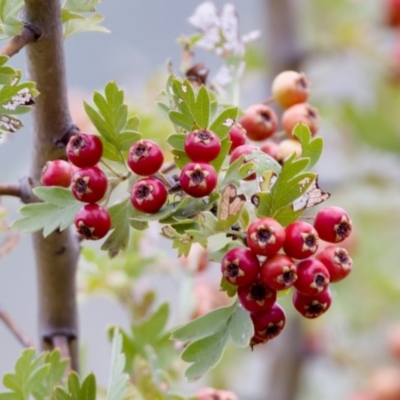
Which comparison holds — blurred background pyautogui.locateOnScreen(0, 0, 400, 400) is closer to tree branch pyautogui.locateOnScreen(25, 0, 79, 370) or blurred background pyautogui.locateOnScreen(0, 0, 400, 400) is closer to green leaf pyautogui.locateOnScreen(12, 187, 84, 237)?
tree branch pyautogui.locateOnScreen(25, 0, 79, 370)

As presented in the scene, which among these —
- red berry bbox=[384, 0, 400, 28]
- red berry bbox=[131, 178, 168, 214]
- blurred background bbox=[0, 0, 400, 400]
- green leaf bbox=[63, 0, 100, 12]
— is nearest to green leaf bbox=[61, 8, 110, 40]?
green leaf bbox=[63, 0, 100, 12]

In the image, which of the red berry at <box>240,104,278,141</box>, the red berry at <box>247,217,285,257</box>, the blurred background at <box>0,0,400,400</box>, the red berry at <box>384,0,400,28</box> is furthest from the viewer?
the red berry at <box>384,0,400,28</box>

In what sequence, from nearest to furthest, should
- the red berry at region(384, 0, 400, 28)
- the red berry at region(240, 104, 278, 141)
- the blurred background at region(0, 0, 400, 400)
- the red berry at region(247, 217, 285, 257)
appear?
1. the red berry at region(247, 217, 285, 257)
2. the red berry at region(240, 104, 278, 141)
3. the blurred background at region(0, 0, 400, 400)
4. the red berry at region(384, 0, 400, 28)

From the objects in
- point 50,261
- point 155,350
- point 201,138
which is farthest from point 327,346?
point 201,138

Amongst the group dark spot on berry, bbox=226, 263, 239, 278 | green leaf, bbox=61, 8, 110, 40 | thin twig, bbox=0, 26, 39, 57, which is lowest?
dark spot on berry, bbox=226, 263, 239, 278

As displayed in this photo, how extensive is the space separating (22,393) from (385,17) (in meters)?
1.18

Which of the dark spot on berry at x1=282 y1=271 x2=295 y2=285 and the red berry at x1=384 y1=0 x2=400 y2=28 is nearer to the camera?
the dark spot on berry at x1=282 y1=271 x2=295 y2=285

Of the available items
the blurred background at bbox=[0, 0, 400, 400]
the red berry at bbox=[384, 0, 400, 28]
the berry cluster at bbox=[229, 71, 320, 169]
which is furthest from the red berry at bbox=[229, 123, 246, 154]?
the red berry at bbox=[384, 0, 400, 28]

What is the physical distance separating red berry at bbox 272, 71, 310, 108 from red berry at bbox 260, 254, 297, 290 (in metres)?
0.16

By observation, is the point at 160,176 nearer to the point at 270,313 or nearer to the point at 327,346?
the point at 270,313

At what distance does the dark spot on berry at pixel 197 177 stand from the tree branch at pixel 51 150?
0.35 ft

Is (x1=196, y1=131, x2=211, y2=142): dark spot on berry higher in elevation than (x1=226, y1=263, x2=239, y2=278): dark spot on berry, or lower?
higher

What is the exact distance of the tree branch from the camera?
402 millimetres

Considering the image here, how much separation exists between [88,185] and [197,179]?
0.20ft
